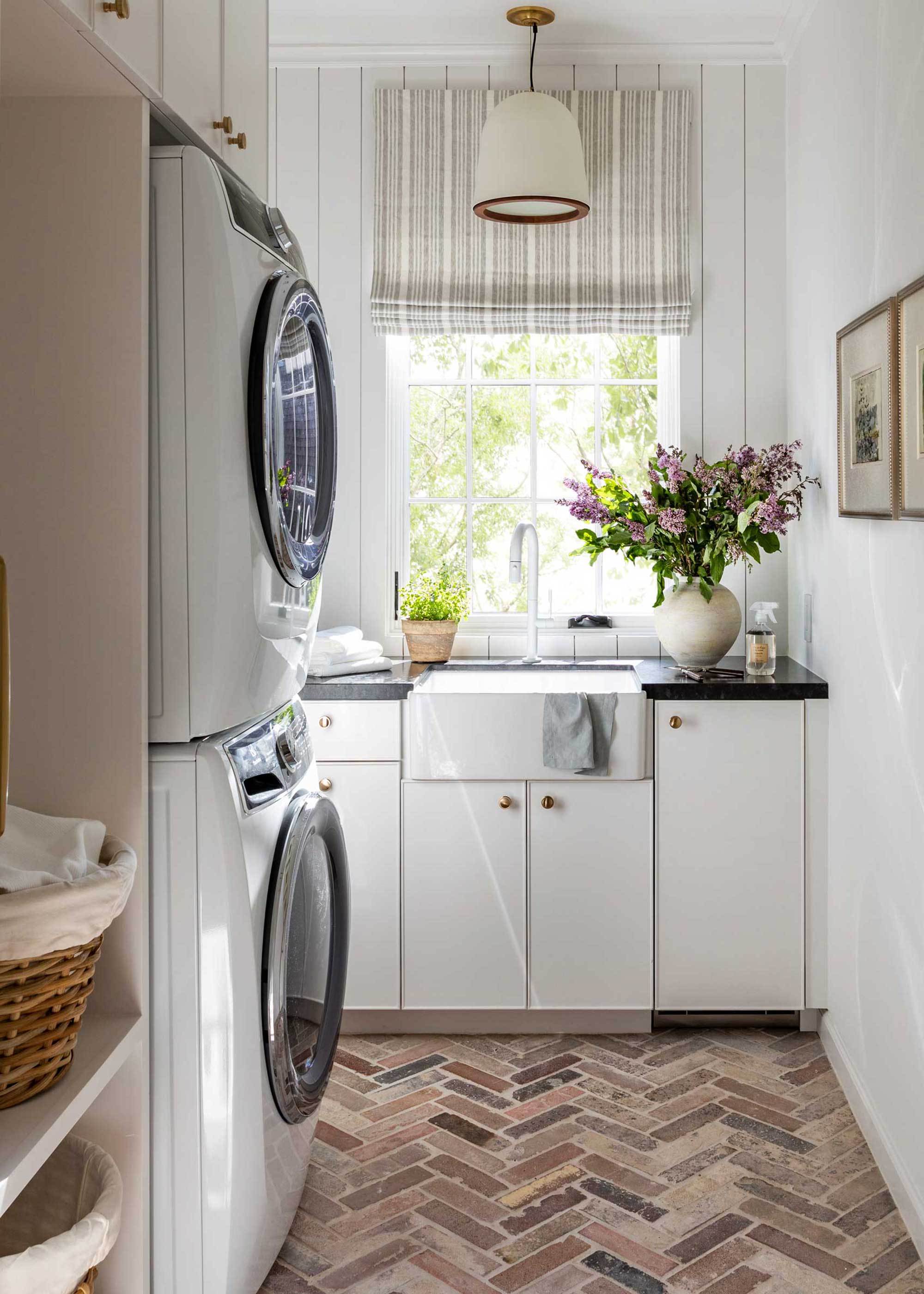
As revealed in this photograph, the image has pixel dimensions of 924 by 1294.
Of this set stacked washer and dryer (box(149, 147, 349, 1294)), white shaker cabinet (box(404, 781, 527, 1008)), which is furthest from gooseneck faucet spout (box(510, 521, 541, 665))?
stacked washer and dryer (box(149, 147, 349, 1294))

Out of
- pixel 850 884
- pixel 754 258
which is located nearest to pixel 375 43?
pixel 754 258

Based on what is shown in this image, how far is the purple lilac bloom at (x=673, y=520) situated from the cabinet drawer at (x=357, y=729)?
0.84m

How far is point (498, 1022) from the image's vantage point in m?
3.01

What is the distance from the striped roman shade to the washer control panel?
68.2 inches

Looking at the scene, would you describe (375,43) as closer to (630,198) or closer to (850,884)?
(630,198)

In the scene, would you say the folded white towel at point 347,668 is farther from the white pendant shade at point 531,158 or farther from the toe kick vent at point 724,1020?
the white pendant shade at point 531,158

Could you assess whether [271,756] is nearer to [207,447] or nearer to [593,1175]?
[207,447]

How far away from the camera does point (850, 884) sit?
8.77 feet

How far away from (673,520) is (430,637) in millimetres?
809

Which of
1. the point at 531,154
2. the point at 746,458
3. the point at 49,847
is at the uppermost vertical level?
the point at 531,154

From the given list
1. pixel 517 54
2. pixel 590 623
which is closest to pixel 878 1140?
pixel 590 623

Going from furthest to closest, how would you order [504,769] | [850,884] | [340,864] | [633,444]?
[633,444]
[504,769]
[850,884]
[340,864]

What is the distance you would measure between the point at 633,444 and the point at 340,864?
6.19ft

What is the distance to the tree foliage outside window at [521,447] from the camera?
3.62 m
